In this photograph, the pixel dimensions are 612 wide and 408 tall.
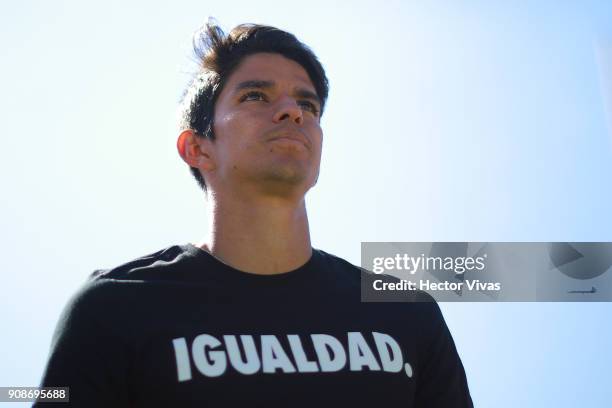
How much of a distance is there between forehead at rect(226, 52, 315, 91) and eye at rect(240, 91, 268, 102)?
0.13 meters

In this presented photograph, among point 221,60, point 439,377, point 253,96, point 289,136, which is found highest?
point 221,60

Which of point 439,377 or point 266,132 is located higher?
point 266,132

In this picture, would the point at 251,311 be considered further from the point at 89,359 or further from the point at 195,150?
the point at 195,150

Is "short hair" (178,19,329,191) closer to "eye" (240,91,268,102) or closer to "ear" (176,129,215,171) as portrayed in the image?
"ear" (176,129,215,171)

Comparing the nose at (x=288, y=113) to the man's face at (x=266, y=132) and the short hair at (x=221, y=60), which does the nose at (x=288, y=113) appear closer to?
the man's face at (x=266, y=132)

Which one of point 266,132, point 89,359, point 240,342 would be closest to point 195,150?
point 266,132

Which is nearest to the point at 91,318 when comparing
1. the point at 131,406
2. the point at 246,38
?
the point at 131,406

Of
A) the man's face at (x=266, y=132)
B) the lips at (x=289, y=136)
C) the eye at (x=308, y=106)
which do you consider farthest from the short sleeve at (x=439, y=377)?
the eye at (x=308, y=106)

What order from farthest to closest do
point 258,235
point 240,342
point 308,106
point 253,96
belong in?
point 308,106, point 253,96, point 258,235, point 240,342

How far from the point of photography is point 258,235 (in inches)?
124

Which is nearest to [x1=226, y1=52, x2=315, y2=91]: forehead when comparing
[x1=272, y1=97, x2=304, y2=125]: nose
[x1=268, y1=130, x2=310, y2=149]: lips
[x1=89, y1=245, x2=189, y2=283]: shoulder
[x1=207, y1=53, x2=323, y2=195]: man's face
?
[x1=207, y1=53, x2=323, y2=195]: man's face

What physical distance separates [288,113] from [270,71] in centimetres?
47

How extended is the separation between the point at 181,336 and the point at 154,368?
18 cm

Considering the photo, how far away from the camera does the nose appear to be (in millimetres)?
3273
